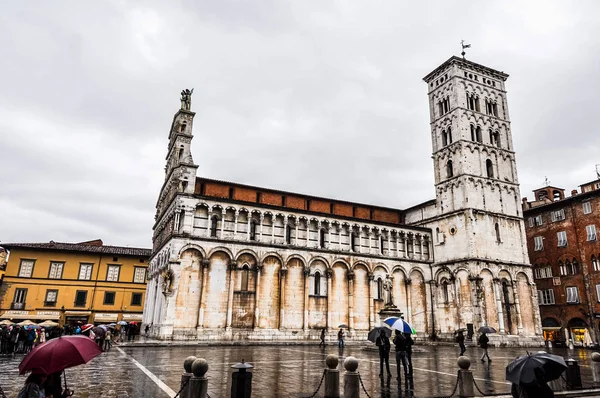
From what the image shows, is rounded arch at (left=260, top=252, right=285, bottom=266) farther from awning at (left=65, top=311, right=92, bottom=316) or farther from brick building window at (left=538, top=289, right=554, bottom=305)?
brick building window at (left=538, top=289, right=554, bottom=305)

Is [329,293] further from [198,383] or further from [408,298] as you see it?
[198,383]

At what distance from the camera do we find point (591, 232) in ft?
129

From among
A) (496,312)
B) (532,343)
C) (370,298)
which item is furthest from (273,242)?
(532,343)

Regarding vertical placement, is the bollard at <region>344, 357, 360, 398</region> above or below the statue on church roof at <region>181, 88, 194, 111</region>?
below

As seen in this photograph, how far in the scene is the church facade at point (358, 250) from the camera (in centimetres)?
3144

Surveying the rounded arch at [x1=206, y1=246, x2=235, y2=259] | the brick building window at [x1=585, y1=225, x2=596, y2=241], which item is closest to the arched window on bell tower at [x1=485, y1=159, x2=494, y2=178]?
the brick building window at [x1=585, y1=225, x2=596, y2=241]

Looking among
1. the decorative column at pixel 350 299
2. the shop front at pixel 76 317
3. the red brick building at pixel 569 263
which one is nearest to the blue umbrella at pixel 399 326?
the decorative column at pixel 350 299

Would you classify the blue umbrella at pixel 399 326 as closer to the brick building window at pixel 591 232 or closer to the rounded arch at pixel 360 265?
the rounded arch at pixel 360 265

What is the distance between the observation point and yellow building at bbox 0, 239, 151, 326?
4206 cm

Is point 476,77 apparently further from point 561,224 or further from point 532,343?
point 532,343

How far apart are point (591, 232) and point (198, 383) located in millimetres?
43609

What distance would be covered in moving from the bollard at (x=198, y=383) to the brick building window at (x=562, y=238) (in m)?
44.4

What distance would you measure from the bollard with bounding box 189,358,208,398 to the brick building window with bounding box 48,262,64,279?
42.7 metres

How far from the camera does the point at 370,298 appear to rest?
1464 inches
